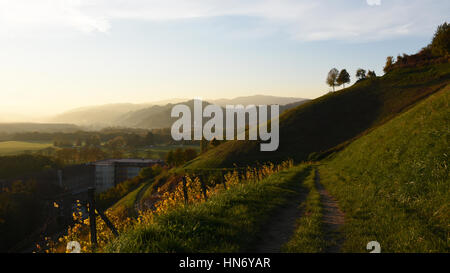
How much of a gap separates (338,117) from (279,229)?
80.0m

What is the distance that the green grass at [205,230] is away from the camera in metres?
6.74

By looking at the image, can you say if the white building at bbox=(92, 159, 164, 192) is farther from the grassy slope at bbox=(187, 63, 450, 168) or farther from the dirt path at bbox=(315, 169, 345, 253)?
the dirt path at bbox=(315, 169, 345, 253)

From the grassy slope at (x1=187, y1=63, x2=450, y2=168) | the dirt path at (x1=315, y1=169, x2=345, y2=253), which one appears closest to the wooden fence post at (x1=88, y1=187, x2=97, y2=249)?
the dirt path at (x1=315, y1=169, x2=345, y2=253)

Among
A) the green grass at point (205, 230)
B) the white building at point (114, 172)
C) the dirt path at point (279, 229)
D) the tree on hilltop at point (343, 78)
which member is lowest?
the white building at point (114, 172)

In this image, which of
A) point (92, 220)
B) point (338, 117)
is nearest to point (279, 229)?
point (92, 220)

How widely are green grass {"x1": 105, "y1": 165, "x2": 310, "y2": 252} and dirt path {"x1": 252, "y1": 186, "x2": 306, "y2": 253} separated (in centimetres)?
24

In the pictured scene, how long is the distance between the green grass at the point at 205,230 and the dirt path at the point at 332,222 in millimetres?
2038

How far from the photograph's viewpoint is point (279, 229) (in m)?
9.07

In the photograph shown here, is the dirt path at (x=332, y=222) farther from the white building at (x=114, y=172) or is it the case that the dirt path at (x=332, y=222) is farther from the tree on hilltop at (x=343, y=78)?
the white building at (x=114, y=172)

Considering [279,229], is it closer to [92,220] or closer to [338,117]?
[92,220]

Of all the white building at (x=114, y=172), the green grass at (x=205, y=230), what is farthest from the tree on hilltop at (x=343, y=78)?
the green grass at (x=205, y=230)

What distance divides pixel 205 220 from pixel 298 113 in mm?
85127

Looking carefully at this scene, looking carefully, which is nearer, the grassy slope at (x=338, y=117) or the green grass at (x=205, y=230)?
the green grass at (x=205, y=230)
